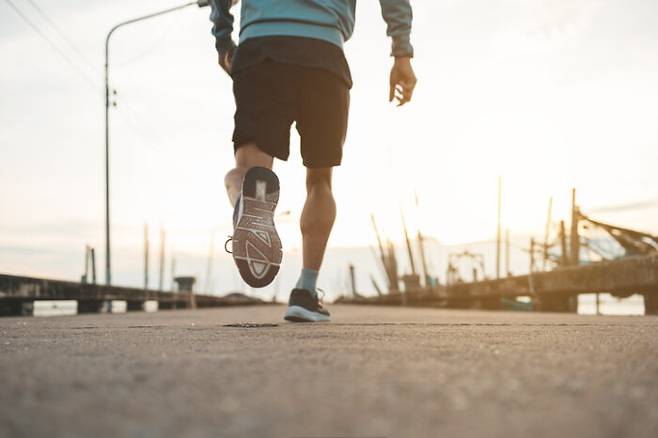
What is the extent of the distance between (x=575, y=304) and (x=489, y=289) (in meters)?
4.90

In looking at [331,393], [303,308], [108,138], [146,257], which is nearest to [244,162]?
[303,308]

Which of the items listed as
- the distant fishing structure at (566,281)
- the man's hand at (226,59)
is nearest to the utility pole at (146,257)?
the distant fishing structure at (566,281)

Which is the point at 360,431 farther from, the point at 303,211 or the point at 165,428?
the point at 303,211

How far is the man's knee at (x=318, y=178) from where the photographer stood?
3.51m

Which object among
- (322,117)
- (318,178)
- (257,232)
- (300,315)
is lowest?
(300,315)

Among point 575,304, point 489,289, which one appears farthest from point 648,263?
point 575,304

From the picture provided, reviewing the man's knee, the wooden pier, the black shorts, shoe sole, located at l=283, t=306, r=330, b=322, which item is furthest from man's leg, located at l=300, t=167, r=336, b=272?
the wooden pier

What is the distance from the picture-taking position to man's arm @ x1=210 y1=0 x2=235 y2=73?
142 inches

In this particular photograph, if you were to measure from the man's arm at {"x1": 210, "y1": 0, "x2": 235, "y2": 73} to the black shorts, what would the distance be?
0.42m

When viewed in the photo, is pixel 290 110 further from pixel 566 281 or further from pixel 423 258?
pixel 423 258

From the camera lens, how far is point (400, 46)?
3.56m

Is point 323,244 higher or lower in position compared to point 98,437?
higher

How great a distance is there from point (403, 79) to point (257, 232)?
1.18 m

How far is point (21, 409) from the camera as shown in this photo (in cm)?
79
